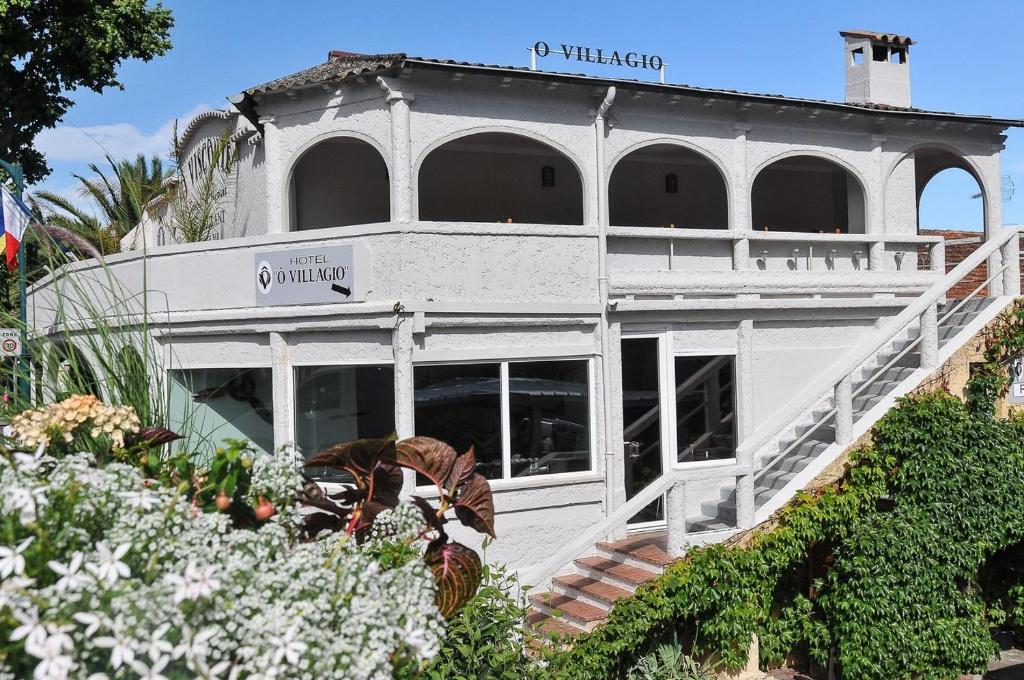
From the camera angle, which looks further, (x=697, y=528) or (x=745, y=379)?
(x=745, y=379)

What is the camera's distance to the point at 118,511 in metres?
3.80

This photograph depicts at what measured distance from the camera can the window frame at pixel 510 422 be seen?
1066 cm

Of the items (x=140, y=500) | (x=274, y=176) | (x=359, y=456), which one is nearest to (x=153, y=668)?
(x=140, y=500)

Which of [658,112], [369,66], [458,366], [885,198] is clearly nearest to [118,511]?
[458,366]

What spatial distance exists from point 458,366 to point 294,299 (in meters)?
2.08

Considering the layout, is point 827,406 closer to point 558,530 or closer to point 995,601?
point 995,601

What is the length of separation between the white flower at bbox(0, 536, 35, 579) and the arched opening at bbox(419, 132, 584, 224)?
11030mm

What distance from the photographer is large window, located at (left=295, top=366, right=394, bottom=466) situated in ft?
35.2

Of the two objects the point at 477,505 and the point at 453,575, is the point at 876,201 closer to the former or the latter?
the point at 477,505

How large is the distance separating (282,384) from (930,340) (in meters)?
7.51

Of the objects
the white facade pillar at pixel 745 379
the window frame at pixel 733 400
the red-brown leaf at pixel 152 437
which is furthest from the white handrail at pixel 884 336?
the red-brown leaf at pixel 152 437

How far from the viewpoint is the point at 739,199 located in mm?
12391

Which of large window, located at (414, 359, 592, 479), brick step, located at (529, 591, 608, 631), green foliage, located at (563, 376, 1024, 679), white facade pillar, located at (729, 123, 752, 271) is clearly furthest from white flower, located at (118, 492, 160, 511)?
white facade pillar, located at (729, 123, 752, 271)

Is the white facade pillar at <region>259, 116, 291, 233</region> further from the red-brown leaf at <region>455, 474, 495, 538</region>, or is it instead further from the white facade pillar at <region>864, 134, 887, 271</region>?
the white facade pillar at <region>864, 134, 887, 271</region>
